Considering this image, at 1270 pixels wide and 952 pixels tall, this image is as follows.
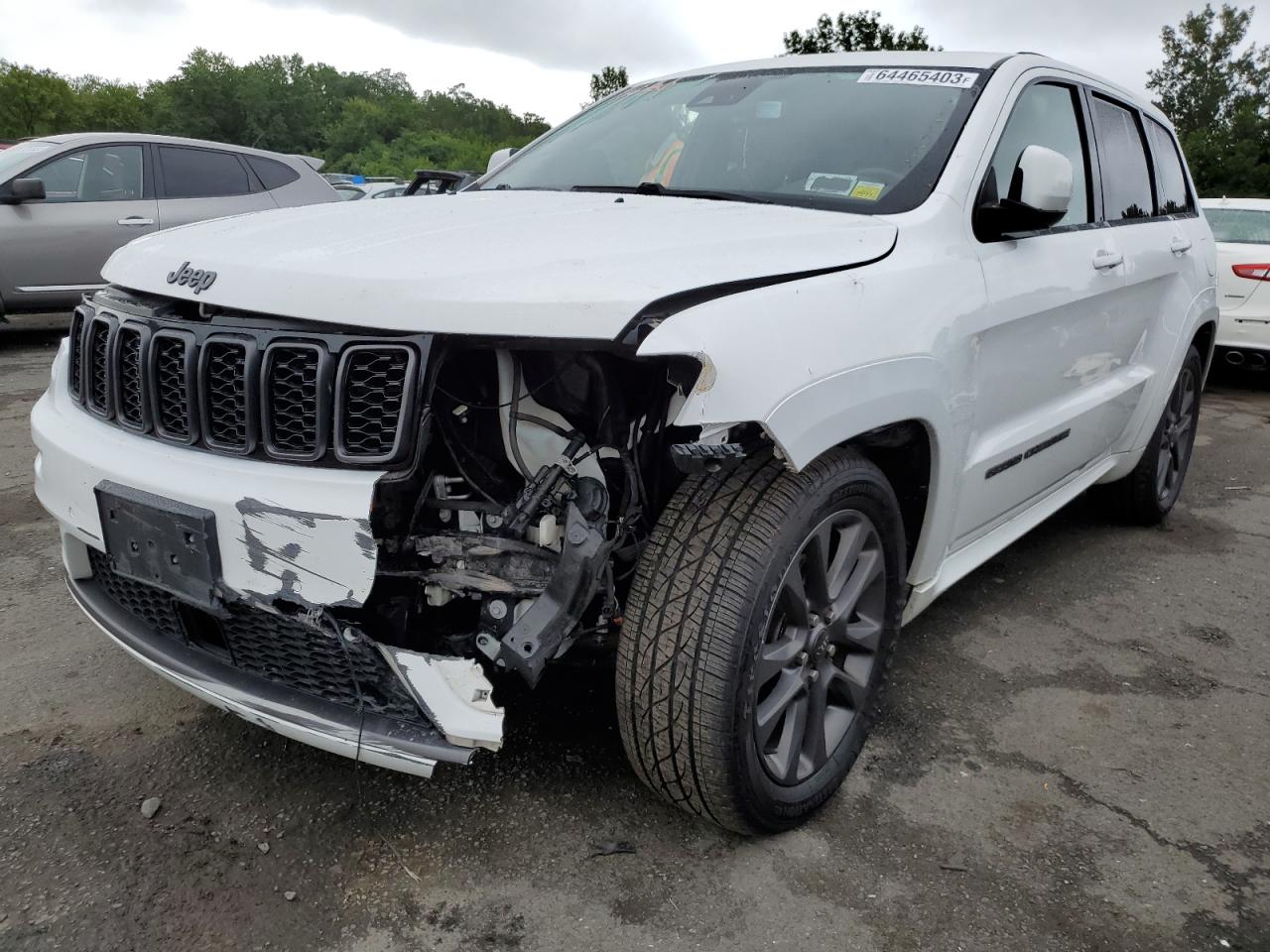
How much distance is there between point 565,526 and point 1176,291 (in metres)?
3.07

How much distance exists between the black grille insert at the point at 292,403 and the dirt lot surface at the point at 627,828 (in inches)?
35.4

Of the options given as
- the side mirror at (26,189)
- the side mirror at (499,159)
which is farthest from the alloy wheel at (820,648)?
the side mirror at (26,189)

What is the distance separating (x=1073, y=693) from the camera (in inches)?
117

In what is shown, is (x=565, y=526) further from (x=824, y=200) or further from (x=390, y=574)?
(x=824, y=200)

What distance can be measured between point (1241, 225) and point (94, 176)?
29.7ft

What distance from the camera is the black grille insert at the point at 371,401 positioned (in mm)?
1820

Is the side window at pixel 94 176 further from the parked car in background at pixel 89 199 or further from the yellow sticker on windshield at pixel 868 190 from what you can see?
the yellow sticker on windshield at pixel 868 190

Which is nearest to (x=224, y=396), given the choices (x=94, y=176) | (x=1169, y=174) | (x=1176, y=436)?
(x=1169, y=174)

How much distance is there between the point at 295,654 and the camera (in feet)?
6.58

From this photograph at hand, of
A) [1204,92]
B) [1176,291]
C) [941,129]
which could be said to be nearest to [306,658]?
[941,129]

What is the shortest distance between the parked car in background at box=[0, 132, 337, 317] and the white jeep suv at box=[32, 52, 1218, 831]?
18.3ft

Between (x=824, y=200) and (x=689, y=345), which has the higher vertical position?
(x=824, y=200)

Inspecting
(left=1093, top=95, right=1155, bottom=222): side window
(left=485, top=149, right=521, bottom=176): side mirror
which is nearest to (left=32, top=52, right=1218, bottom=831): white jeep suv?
(left=1093, top=95, right=1155, bottom=222): side window

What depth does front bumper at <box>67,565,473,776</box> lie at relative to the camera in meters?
1.86
